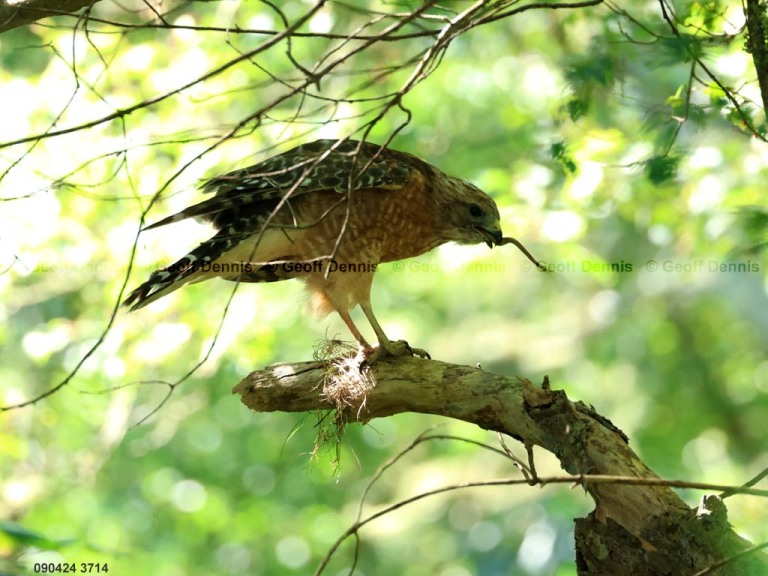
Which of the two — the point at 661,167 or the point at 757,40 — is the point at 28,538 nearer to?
the point at 661,167

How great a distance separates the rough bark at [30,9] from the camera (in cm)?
277

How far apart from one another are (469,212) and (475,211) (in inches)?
1.3

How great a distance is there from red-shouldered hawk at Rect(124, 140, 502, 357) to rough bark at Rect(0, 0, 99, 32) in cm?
128

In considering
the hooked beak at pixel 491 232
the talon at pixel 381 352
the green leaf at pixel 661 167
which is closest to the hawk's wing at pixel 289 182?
the hooked beak at pixel 491 232

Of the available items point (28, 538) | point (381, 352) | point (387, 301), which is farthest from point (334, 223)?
point (387, 301)

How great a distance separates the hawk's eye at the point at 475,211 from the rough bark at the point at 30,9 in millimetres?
2468

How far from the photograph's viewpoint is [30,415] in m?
9.10

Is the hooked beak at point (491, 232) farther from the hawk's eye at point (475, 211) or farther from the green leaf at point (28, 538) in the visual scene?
the green leaf at point (28, 538)

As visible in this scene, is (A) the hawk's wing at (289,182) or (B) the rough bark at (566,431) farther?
(A) the hawk's wing at (289,182)

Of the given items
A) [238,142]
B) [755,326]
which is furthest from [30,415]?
[755,326]

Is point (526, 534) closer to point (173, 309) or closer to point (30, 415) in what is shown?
point (173, 309)

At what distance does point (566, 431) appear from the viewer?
3.11 meters

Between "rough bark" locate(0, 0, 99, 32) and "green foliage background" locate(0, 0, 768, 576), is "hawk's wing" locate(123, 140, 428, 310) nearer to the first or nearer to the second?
"green foliage background" locate(0, 0, 768, 576)

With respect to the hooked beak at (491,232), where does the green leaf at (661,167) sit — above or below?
below
